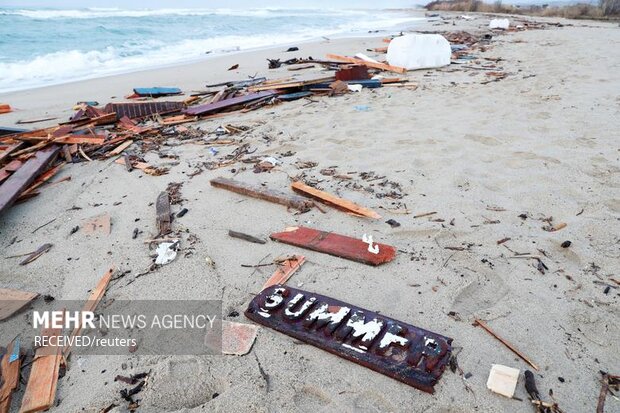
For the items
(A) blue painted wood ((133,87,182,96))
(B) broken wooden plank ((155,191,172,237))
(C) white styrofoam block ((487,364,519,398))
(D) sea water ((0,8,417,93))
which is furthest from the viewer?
(D) sea water ((0,8,417,93))

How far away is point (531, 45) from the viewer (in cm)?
1167

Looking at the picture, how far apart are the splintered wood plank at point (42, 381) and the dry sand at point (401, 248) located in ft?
0.18

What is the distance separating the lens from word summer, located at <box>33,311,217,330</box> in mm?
2287

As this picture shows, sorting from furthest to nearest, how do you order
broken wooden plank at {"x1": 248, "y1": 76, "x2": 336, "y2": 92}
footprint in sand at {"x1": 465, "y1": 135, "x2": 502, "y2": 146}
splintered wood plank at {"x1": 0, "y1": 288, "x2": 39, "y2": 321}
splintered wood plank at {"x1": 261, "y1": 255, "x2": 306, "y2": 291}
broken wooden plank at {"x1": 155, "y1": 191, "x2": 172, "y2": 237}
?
1. broken wooden plank at {"x1": 248, "y1": 76, "x2": 336, "y2": 92}
2. footprint in sand at {"x1": 465, "y1": 135, "x2": 502, "y2": 146}
3. broken wooden plank at {"x1": 155, "y1": 191, "x2": 172, "y2": 237}
4. splintered wood plank at {"x1": 261, "y1": 255, "x2": 306, "y2": 291}
5. splintered wood plank at {"x1": 0, "y1": 288, "x2": 39, "y2": 321}

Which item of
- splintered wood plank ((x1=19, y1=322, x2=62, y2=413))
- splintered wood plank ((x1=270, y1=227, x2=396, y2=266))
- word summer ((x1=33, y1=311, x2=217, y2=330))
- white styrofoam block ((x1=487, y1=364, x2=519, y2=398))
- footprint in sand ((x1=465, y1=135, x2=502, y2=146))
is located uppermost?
footprint in sand ((x1=465, y1=135, x2=502, y2=146))

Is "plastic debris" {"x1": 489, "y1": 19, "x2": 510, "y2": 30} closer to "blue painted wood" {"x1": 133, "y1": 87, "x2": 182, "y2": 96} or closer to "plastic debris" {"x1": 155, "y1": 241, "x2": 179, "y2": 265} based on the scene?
"blue painted wood" {"x1": 133, "y1": 87, "x2": 182, "y2": 96}

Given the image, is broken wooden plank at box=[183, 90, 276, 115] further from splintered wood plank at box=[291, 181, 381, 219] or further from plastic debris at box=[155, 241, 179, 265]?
plastic debris at box=[155, 241, 179, 265]

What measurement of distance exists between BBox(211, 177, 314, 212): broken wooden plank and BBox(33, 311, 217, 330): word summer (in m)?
1.34

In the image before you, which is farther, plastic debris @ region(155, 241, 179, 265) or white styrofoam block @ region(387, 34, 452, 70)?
white styrofoam block @ region(387, 34, 452, 70)

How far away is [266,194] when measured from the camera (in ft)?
11.5

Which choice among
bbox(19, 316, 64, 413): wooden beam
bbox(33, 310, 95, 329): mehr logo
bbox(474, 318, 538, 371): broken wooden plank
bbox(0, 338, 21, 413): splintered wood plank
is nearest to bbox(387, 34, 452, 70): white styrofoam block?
bbox(474, 318, 538, 371): broken wooden plank

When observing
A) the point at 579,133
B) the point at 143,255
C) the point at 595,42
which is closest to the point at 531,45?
the point at 595,42

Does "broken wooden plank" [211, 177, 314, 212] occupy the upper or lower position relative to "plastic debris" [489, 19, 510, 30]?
lower

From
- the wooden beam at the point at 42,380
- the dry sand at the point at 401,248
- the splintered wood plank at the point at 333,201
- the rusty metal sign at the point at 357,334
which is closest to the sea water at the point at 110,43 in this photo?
the dry sand at the point at 401,248
